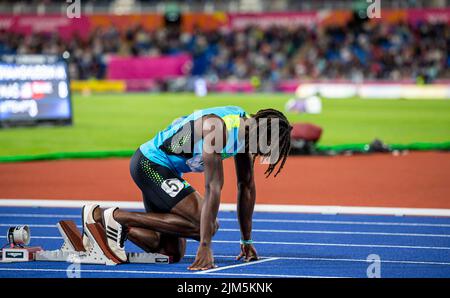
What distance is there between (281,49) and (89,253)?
3884cm

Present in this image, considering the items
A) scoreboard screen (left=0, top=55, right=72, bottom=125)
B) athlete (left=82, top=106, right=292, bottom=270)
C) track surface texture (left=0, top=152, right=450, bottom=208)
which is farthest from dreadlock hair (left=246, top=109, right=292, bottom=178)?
scoreboard screen (left=0, top=55, right=72, bottom=125)

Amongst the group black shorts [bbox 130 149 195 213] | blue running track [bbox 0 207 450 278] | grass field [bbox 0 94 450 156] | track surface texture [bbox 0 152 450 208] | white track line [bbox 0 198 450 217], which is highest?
black shorts [bbox 130 149 195 213]

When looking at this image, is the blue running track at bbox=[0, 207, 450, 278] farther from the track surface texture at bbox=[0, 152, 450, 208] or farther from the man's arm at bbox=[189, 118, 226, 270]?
the track surface texture at bbox=[0, 152, 450, 208]

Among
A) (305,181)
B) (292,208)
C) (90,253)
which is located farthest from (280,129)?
(305,181)

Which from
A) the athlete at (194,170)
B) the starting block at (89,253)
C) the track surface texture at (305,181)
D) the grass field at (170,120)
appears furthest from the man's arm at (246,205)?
the grass field at (170,120)

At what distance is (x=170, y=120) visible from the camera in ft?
79.8

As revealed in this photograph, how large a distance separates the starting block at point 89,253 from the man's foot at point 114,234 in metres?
0.03

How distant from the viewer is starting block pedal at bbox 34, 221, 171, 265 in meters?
6.75

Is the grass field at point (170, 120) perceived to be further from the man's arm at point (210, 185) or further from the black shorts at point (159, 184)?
the man's arm at point (210, 185)

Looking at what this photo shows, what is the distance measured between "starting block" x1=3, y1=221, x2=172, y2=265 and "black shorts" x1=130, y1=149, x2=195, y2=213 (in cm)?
39

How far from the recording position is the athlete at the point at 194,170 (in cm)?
632

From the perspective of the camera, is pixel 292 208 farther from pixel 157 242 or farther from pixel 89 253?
pixel 89 253
